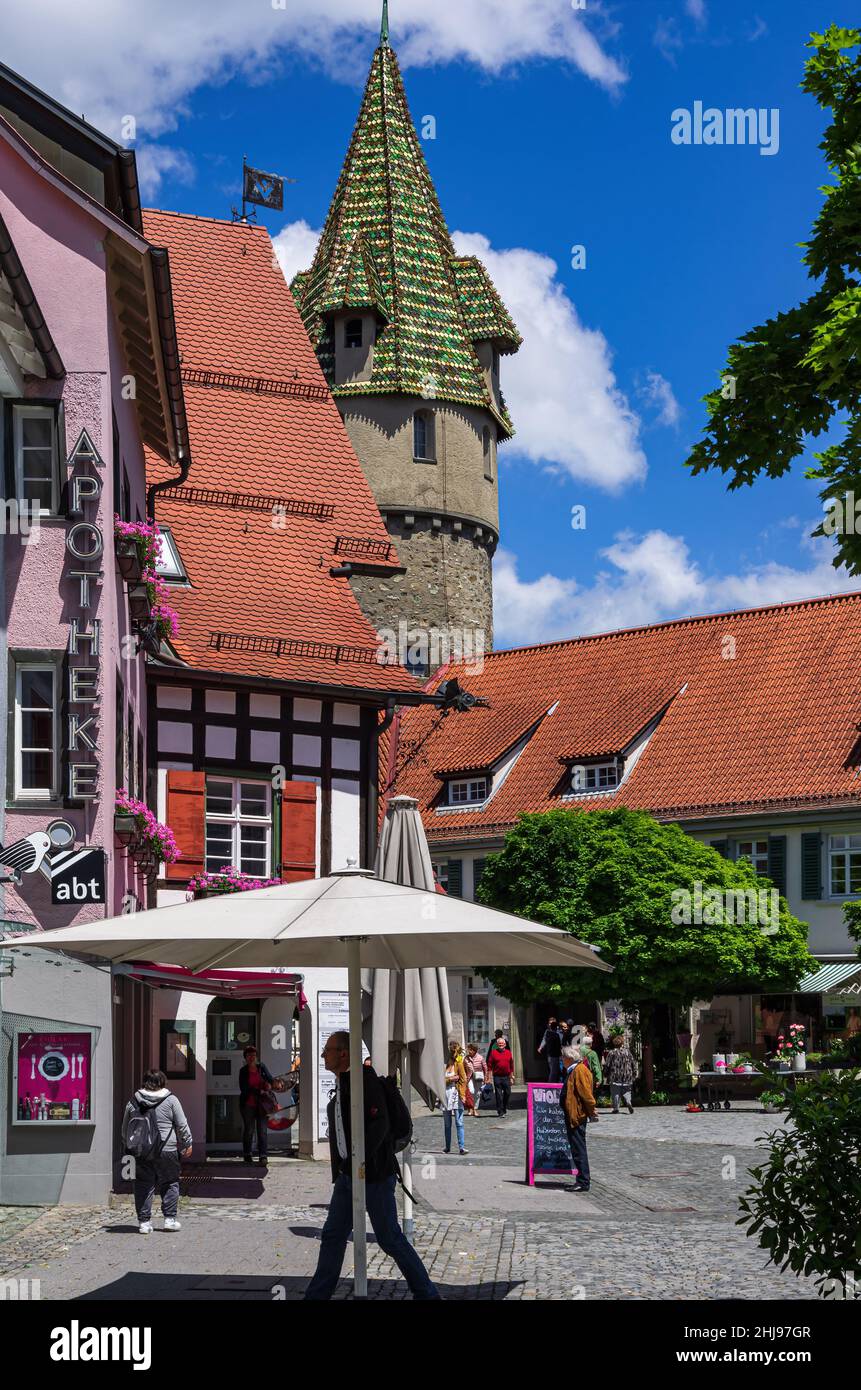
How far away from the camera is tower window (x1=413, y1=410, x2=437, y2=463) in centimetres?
5703

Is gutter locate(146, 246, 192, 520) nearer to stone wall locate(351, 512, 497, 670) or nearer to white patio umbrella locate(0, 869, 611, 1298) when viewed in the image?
white patio umbrella locate(0, 869, 611, 1298)

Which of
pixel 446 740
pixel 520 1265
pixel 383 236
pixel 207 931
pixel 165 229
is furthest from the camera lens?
pixel 383 236

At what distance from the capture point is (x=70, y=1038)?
748 inches

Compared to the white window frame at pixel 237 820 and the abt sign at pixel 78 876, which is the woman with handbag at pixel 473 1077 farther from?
the abt sign at pixel 78 876

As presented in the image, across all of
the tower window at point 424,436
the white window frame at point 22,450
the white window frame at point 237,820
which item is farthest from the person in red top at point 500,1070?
the tower window at point 424,436

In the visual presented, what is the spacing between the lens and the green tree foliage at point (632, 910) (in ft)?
A: 122

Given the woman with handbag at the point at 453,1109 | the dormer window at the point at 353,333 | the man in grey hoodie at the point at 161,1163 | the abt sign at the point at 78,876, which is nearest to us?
the man in grey hoodie at the point at 161,1163

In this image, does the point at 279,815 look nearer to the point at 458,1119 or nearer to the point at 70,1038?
the point at 458,1119

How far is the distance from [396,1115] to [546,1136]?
10.2m

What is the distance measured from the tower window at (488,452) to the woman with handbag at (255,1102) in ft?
118

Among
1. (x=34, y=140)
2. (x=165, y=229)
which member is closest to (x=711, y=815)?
(x=165, y=229)

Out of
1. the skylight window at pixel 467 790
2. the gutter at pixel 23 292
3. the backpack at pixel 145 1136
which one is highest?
the gutter at pixel 23 292

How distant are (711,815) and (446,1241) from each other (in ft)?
99.7
